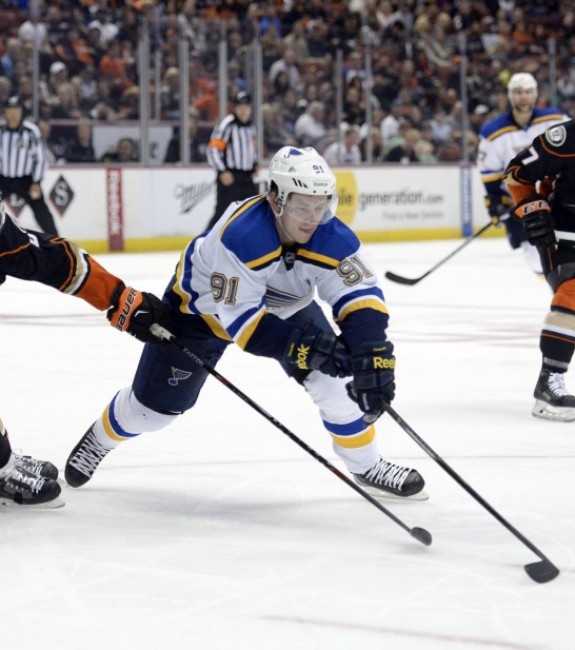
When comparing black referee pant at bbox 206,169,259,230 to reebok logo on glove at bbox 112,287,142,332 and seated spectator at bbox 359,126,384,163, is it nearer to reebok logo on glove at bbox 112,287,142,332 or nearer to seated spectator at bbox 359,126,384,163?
seated spectator at bbox 359,126,384,163

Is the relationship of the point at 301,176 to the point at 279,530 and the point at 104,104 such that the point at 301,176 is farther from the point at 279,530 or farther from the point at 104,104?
the point at 104,104

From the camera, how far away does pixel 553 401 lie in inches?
173

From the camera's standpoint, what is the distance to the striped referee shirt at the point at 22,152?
10.4 metres

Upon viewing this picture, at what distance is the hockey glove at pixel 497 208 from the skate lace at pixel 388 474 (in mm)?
3346

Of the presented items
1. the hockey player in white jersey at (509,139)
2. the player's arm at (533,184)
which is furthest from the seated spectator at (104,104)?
the player's arm at (533,184)

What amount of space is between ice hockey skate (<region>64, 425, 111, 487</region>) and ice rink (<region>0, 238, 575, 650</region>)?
0.11ft

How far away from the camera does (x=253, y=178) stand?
11609mm

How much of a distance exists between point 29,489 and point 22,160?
7.60m

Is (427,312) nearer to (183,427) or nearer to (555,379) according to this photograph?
(555,379)

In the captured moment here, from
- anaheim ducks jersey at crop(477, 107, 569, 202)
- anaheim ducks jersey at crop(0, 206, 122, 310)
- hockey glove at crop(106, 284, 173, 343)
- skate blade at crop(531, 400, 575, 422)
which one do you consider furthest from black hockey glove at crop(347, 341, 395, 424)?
anaheim ducks jersey at crop(477, 107, 569, 202)

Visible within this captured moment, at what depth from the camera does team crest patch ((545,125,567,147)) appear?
4.49 metres

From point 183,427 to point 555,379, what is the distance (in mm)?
1245

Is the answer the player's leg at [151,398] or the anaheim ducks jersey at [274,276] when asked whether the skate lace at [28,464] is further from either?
the anaheim ducks jersey at [274,276]

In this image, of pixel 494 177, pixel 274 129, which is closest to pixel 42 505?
pixel 494 177
